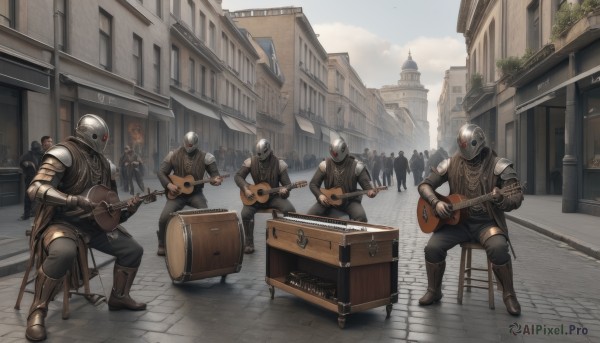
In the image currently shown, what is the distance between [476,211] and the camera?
4695 millimetres

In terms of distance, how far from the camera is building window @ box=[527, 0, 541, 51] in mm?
16219

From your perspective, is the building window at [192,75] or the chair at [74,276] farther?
the building window at [192,75]

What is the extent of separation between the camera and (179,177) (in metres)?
7.06

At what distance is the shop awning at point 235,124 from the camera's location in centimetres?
2994

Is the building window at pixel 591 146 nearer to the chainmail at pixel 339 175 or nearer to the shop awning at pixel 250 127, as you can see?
the chainmail at pixel 339 175

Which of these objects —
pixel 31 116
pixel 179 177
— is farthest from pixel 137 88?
pixel 179 177

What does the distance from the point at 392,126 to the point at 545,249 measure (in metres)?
113

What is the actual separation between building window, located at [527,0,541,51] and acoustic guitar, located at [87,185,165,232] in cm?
1568

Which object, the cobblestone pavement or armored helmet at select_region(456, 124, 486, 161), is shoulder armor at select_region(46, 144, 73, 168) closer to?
the cobblestone pavement

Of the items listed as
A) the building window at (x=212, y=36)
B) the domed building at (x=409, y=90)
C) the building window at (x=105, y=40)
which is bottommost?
the building window at (x=105, y=40)

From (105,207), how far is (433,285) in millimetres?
3148

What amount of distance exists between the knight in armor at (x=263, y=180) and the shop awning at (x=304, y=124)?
125ft

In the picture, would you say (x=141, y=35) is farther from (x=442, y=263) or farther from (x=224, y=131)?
(x=442, y=263)

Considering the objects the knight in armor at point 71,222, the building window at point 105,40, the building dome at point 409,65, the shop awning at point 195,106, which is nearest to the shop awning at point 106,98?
the building window at point 105,40
